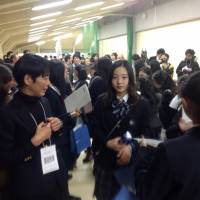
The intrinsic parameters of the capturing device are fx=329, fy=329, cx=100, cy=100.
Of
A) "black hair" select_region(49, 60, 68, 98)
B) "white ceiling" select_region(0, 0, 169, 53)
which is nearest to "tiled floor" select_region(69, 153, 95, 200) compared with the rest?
"black hair" select_region(49, 60, 68, 98)

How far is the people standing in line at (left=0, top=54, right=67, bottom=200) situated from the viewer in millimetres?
1777

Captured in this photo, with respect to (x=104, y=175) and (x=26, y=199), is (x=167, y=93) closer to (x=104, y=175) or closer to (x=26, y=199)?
(x=104, y=175)

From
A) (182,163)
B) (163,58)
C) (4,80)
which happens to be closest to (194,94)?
(182,163)

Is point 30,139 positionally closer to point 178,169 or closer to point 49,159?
point 49,159

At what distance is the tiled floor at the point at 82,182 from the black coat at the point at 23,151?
1.88m

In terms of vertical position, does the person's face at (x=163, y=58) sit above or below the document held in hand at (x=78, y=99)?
above

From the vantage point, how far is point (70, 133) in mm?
3350

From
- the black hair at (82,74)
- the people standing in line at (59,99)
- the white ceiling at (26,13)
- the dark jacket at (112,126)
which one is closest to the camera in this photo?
the dark jacket at (112,126)

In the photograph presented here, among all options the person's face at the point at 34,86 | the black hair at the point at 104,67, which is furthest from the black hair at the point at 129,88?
the black hair at the point at 104,67

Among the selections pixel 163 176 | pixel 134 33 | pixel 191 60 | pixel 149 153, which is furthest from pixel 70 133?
pixel 134 33

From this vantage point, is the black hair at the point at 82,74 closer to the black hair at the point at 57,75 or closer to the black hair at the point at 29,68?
the black hair at the point at 57,75

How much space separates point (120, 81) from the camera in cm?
253

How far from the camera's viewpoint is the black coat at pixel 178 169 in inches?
47.4

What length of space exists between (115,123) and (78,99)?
513 millimetres
